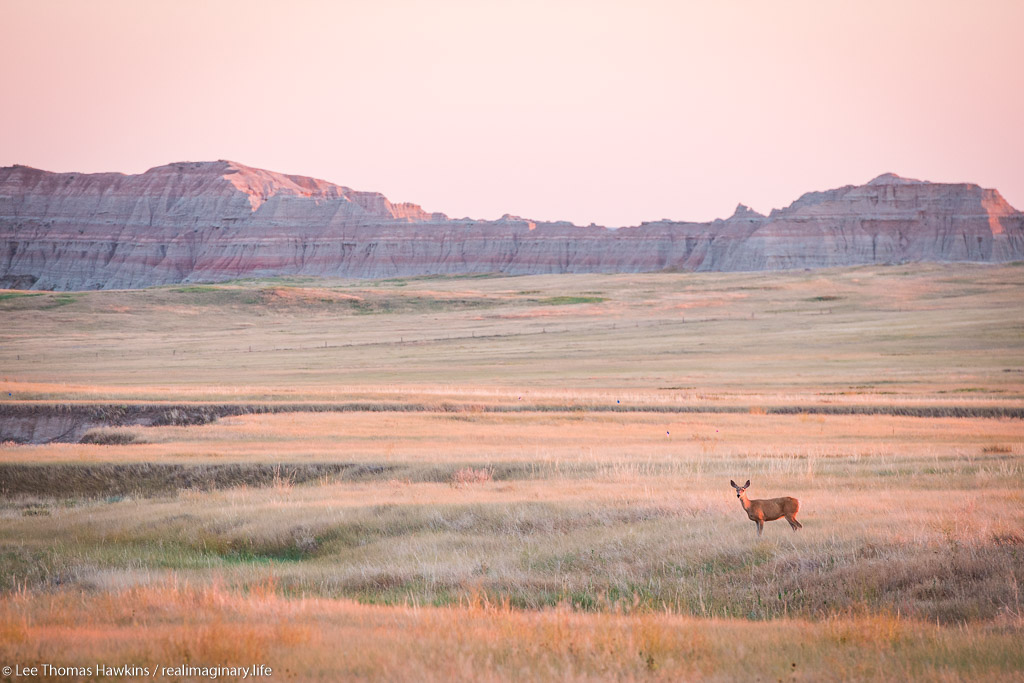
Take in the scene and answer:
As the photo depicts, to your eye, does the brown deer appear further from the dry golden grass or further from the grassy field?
the dry golden grass

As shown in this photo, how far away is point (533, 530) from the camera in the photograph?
13.3 m

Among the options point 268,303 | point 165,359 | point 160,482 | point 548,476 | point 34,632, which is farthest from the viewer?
point 268,303

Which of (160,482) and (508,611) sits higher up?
(508,611)

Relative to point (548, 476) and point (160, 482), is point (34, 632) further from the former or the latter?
point (160, 482)

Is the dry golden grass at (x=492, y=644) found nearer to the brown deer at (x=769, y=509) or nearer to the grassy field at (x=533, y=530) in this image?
the grassy field at (x=533, y=530)

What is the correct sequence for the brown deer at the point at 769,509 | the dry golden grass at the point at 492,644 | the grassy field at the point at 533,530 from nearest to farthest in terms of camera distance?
the dry golden grass at the point at 492,644 → the grassy field at the point at 533,530 → the brown deer at the point at 769,509

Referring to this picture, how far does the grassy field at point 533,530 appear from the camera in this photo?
7.42 metres

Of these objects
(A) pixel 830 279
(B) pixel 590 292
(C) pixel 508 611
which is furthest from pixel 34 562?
(A) pixel 830 279

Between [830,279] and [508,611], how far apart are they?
12188 centimetres

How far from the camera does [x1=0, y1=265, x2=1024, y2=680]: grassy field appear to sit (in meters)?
7.42

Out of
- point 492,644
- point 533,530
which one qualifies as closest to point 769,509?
point 533,530

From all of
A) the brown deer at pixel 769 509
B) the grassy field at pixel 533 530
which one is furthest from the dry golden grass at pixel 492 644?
the brown deer at pixel 769 509

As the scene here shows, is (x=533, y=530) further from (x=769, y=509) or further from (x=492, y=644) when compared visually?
(x=492, y=644)

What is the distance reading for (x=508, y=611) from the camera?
9.09 metres
